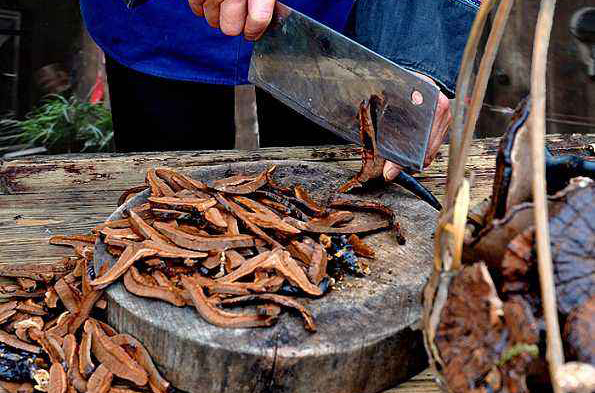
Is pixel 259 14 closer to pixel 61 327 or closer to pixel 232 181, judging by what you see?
pixel 232 181

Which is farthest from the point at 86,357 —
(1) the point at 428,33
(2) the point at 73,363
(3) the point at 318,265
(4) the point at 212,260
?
(1) the point at 428,33

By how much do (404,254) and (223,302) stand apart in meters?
0.49

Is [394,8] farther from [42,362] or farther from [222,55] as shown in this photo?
[42,362]

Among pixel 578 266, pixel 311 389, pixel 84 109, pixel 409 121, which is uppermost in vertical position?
pixel 84 109

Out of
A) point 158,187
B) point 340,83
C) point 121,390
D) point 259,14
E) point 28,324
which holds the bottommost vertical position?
point 121,390

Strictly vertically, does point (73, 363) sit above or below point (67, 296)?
below

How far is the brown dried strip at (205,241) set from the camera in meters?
1.70

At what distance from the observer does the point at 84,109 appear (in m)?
4.71

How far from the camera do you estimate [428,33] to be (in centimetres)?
252

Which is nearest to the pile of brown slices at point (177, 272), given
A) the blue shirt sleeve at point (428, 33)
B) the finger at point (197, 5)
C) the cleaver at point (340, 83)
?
A: the cleaver at point (340, 83)

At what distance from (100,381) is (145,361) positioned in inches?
4.0

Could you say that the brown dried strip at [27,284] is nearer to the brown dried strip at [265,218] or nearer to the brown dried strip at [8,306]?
the brown dried strip at [8,306]

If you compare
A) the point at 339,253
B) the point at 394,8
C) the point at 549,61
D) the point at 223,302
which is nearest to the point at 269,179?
the point at 339,253

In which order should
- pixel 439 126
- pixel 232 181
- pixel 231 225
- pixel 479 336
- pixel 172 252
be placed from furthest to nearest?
1. pixel 439 126
2. pixel 232 181
3. pixel 231 225
4. pixel 172 252
5. pixel 479 336
